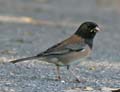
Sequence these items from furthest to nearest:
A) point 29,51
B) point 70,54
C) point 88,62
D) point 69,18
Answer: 1. point 69,18
2. point 29,51
3. point 88,62
4. point 70,54

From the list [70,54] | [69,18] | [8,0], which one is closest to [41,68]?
[70,54]

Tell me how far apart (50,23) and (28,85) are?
517 inches

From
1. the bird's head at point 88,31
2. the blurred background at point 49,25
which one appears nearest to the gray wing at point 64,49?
the bird's head at point 88,31

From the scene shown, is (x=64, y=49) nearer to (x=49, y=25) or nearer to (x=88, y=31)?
(x=88, y=31)

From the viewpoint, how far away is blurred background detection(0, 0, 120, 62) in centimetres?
1548

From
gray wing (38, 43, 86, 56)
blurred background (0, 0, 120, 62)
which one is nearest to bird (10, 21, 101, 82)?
gray wing (38, 43, 86, 56)

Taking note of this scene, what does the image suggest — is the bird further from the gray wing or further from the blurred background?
the blurred background

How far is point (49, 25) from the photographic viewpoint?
2220 centimetres

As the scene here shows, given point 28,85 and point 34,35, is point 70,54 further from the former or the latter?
point 34,35

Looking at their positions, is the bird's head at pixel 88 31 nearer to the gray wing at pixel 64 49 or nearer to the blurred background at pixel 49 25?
the gray wing at pixel 64 49

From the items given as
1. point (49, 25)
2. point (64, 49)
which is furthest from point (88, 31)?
point (49, 25)

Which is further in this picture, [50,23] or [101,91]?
[50,23]

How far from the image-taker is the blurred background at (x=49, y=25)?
15.5 m

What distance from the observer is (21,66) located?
12.1 m
